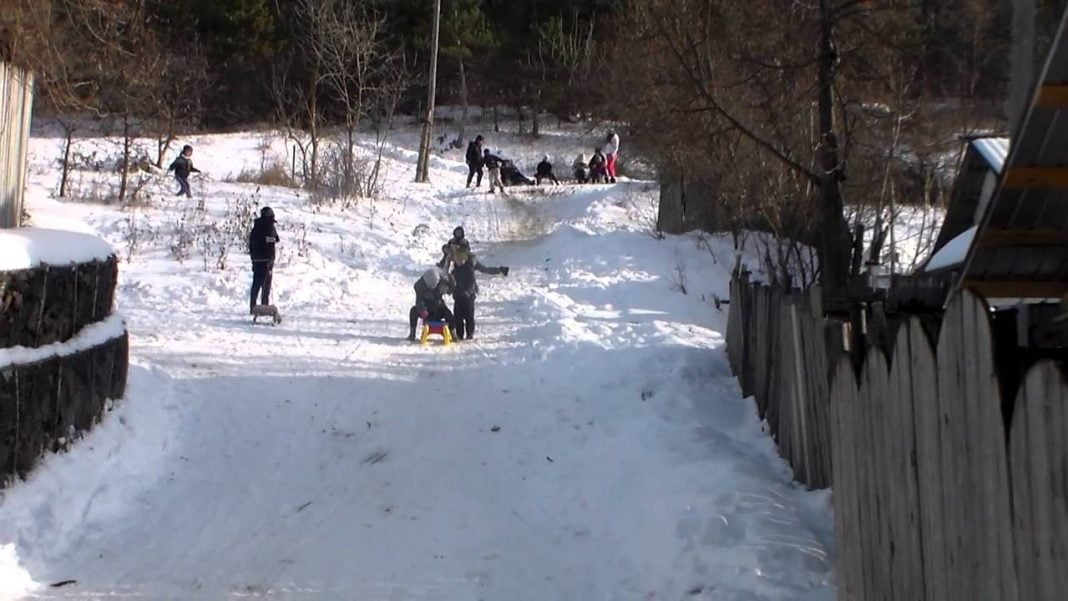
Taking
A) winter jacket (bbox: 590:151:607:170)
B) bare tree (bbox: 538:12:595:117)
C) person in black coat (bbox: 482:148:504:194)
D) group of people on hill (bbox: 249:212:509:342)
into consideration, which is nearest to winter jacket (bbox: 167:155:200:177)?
person in black coat (bbox: 482:148:504:194)

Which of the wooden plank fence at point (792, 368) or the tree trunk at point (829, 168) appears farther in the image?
the tree trunk at point (829, 168)

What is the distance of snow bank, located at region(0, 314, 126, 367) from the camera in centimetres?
827

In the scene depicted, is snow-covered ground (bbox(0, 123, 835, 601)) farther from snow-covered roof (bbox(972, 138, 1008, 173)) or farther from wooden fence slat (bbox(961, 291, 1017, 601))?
snow-covered roof (bbox(972, 138, 1008, 173))

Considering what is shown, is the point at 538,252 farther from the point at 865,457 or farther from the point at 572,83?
the point at 572,83

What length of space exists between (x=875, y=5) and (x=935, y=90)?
99 centimetres

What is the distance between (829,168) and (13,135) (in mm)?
7550

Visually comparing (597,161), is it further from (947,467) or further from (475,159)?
(947,467)

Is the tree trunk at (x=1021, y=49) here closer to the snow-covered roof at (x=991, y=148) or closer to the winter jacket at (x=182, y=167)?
the snow-covered roof at (x=991, y=148)

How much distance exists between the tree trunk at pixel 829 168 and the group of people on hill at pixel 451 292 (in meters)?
5.38

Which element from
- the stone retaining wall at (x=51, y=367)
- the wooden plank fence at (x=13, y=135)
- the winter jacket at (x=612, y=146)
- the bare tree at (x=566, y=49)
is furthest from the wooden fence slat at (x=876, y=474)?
the bare tree at (x=566, y=49)

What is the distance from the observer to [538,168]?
36250mm

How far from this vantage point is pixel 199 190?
27.3 metres

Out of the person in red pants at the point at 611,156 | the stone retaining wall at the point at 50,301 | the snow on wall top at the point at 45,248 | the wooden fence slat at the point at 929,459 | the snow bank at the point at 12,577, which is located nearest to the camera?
the wooden fence slat at the point at 929,459

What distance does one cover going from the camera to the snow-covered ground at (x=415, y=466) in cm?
739
